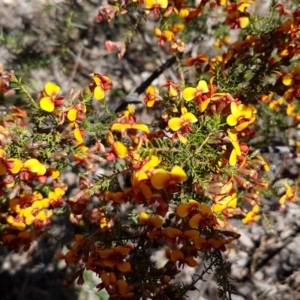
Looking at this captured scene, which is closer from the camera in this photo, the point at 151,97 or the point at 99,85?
the point at 99,85

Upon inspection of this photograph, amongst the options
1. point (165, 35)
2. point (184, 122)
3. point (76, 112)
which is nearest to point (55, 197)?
point (76, 112)

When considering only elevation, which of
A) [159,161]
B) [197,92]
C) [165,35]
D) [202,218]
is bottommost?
[202,218]

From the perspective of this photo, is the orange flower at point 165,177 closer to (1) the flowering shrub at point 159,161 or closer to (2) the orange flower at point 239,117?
(1) the flowering shrub at point 159,161

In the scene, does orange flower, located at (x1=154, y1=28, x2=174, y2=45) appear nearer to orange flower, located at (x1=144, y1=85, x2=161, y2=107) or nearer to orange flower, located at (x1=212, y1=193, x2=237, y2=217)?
orange flower, located at (x1=144, y1=85, x2=161, y2=107)

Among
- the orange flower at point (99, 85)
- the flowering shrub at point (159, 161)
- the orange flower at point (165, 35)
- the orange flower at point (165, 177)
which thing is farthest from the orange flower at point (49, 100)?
the orange flower at point (165, 35)

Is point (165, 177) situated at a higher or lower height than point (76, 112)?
lower

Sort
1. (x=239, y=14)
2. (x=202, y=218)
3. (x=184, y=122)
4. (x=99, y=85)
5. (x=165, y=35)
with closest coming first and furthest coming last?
(x=202, y=218), (x=184, y=122), (x=99, y=85), (x=239, y=14), (x=165, y=35)

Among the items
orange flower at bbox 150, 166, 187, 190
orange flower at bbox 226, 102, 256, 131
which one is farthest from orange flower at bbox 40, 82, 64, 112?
orange flower at bbox 226, 102, 256, 131

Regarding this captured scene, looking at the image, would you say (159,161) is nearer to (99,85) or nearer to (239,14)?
(99,85)

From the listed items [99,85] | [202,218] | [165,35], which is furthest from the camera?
[165,35]
